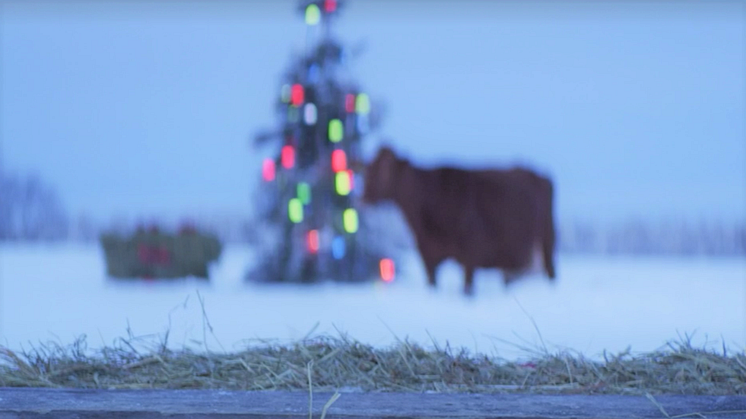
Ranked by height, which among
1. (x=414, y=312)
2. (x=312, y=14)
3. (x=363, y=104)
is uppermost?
(x=312, y=14)

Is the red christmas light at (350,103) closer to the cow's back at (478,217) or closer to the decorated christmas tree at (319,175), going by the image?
the decorated christmas tree at (319,175)

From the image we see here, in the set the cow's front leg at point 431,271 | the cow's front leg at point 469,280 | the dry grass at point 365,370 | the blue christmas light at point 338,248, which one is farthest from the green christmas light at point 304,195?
the dry grass at point 365,370

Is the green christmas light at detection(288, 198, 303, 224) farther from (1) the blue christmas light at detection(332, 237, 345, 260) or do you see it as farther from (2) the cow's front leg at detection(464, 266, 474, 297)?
(2) the cow's front leg at detection(464, 266, 474, 297)

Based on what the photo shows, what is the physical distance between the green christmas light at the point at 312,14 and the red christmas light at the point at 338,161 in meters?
0.74

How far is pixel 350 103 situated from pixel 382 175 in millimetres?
680

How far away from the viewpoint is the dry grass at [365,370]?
148cm

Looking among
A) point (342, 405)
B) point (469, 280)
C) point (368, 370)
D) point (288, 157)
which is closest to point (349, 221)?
point (288, 157)

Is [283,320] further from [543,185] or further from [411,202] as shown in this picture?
[543,185]

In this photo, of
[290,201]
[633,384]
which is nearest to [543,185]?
[290,201]

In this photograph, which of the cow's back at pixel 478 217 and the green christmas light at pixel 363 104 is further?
the green christmas light at pixel 363 104

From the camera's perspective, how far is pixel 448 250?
3.69 meters

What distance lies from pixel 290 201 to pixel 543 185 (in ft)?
4.64

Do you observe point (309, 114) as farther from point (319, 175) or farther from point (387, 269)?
point (387, 269)

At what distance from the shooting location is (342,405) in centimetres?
135
